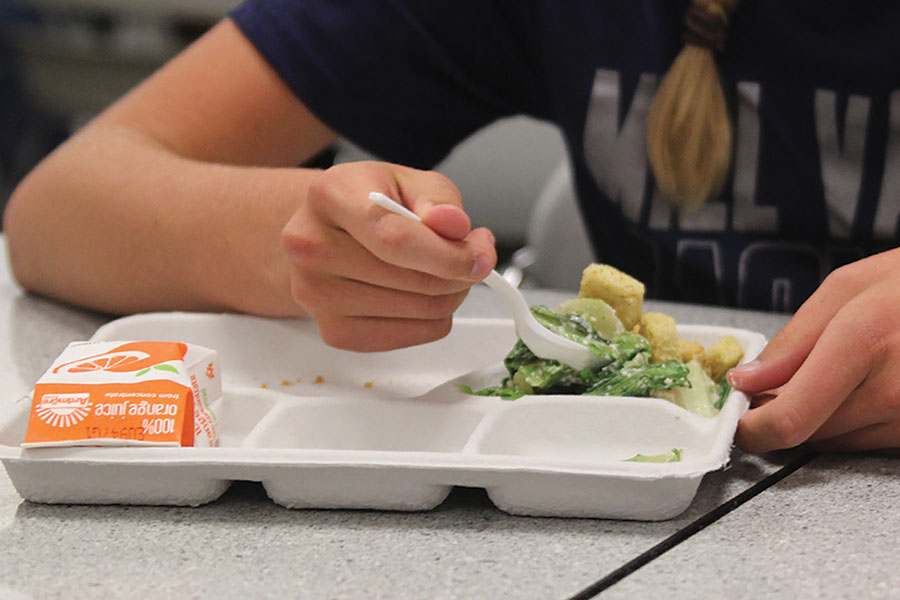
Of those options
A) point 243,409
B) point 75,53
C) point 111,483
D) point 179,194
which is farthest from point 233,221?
point 75,53

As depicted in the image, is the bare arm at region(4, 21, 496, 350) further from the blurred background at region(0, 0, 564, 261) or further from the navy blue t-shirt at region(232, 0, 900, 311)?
the blurred background at region(0, 0, 564, 261)

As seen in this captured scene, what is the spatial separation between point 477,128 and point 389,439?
0.67 meters

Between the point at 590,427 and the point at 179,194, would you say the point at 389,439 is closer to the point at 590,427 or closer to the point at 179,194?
the point at 590,427

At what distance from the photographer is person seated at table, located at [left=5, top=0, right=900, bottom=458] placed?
0.91 meters

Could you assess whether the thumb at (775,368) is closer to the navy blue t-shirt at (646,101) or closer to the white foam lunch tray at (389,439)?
the white foam lunch tray at (389,439)

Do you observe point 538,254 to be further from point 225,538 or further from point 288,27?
point 225,538

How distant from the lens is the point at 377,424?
0.73 meters

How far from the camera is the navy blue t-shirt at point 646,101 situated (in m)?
0.99

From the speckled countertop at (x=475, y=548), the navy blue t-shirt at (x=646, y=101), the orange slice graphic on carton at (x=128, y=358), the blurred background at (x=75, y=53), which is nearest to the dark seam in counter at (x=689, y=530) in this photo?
the speckled countertop at (x=475, y=548)

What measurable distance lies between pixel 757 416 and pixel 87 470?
446mm

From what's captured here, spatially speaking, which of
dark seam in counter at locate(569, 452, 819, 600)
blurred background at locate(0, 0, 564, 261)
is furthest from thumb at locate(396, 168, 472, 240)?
blurred background at locate(0, 0, 564, 261)

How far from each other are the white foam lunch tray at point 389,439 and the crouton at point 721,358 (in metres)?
0.04

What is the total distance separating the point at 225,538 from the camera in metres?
0.57

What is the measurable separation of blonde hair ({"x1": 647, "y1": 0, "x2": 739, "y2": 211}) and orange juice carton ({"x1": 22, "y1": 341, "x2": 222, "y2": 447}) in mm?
626
